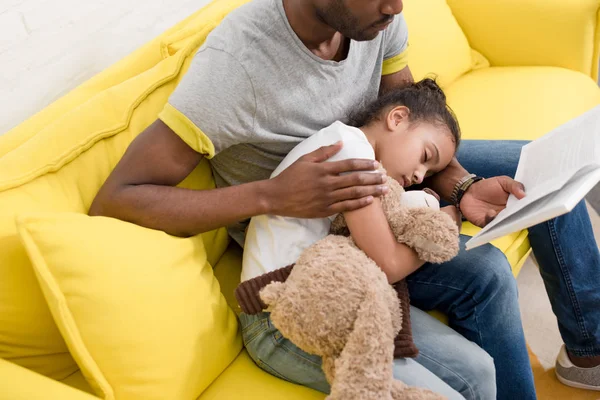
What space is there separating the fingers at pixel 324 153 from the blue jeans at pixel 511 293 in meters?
0.36

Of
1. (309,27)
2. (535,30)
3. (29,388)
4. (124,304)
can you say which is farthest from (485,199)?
(535,30)

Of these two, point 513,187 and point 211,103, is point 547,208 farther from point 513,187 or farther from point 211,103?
point 211,103

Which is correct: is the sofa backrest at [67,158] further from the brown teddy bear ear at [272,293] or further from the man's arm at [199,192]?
the brown teddy bear ear at [272,293]

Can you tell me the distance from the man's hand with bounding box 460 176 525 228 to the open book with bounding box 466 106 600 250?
4cm

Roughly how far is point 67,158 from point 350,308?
24.3 inches

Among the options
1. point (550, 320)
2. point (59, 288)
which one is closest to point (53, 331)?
point (59, 288)

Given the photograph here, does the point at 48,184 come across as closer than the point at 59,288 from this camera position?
No

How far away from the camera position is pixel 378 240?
106 cm

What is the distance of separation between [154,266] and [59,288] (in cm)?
16

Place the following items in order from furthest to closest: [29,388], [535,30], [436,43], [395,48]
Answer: [535,30]
[436,43]
[395,48]
[29,388]

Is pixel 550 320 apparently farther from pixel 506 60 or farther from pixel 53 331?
pixel 53 331

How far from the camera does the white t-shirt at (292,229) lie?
1.10 meters

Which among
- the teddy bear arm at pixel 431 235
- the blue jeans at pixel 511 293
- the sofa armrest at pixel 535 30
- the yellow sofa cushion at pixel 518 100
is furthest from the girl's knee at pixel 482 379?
the sofa armrest at pixel 535 30

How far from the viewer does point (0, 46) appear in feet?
4.21
